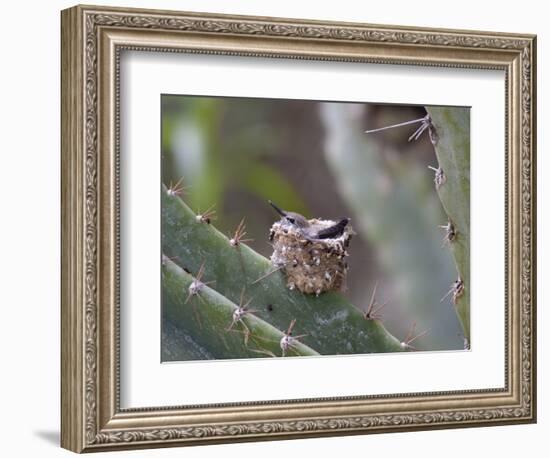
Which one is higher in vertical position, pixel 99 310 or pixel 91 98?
pixel 91 98

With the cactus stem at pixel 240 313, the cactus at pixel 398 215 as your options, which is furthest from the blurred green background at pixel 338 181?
the cactus stem at pixel 240 313

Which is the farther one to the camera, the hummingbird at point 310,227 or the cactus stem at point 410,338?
the cactus stem at point 410,338

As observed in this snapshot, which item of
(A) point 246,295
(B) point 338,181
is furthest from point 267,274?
(B) point 338,181

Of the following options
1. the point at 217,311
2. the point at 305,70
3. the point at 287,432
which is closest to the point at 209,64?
the point at 305,70

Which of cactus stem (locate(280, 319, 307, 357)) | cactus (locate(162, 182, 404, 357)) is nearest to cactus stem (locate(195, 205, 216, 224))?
cactus (locate(162, 182, 404, 357))

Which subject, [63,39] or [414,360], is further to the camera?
[414,360]

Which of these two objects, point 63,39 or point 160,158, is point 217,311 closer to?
point 160,158

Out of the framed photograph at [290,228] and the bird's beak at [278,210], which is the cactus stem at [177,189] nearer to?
the framed photograph at [290,228]

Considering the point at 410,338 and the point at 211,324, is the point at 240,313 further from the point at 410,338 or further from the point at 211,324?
the point at 410,338
